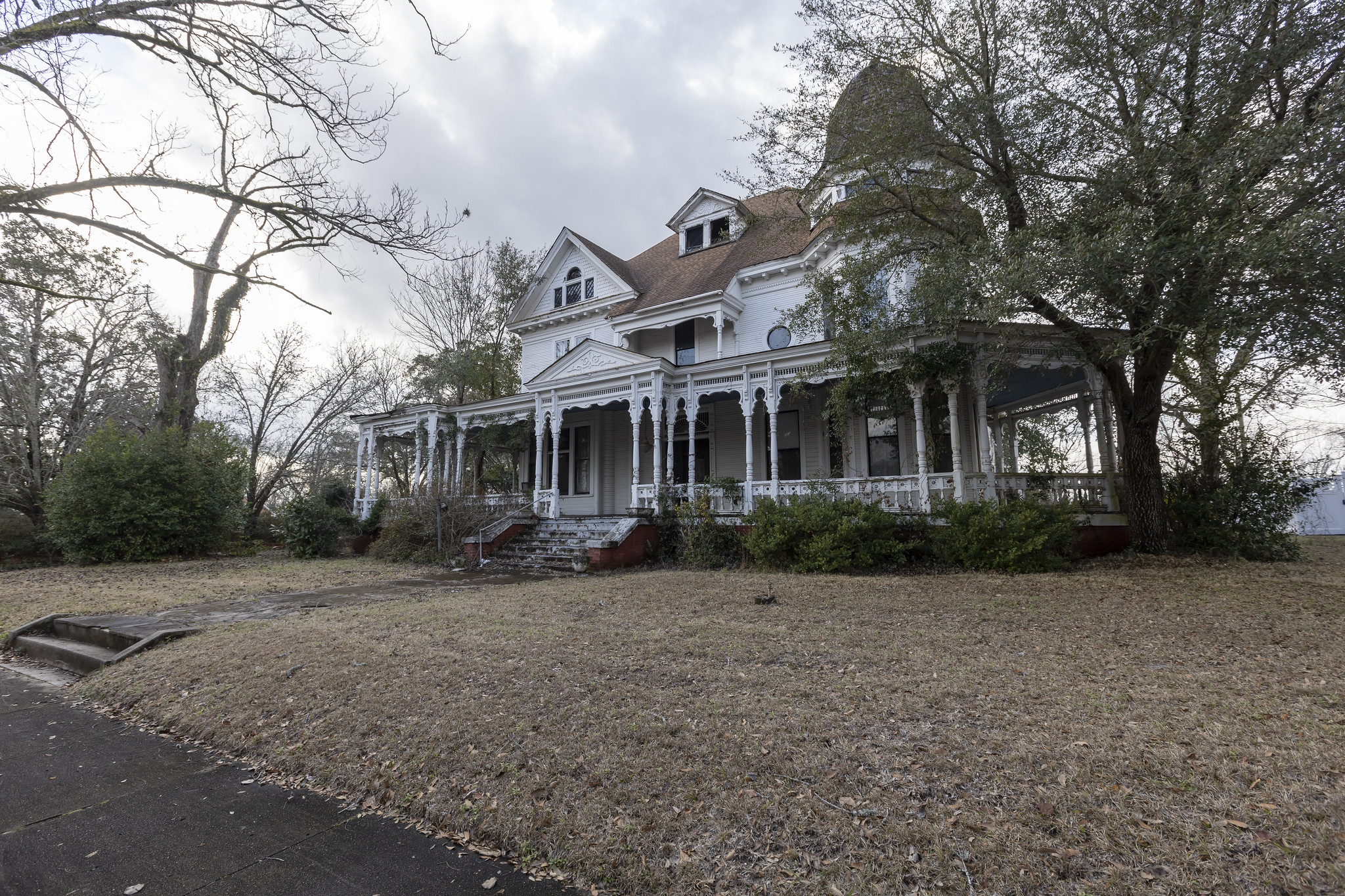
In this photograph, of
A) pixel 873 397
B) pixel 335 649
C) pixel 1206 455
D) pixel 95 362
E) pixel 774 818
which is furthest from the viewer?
pixel 95 362

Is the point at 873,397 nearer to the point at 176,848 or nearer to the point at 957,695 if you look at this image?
the point at 957,695

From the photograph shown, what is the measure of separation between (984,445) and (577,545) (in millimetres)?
9133

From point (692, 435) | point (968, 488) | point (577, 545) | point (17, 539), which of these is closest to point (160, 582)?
point (577, 545)

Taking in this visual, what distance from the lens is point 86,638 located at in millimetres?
6902

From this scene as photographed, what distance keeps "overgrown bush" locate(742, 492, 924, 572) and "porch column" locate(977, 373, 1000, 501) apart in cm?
178

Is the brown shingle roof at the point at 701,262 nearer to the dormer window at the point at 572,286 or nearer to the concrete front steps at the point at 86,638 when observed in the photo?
the dormer window at the point at 572,286

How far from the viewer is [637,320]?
18.8 m

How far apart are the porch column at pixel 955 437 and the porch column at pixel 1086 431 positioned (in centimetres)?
363

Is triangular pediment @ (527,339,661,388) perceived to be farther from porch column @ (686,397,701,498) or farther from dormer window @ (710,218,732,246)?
dormer window @ (710,218,732,246)

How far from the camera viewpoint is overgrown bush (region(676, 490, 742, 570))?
12.9 meters

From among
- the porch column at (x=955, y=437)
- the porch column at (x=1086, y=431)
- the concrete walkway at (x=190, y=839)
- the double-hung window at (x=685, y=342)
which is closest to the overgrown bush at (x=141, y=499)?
the double-hung window at (x=685, y=342)

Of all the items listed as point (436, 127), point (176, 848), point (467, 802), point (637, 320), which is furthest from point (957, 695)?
point (637, 320)

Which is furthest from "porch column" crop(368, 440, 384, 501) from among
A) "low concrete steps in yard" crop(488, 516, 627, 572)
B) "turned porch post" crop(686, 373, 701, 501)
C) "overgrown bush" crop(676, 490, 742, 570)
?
"overgrown bush" crop(676, 490, 742, 570)

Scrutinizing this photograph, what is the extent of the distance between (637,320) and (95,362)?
18387 mm
